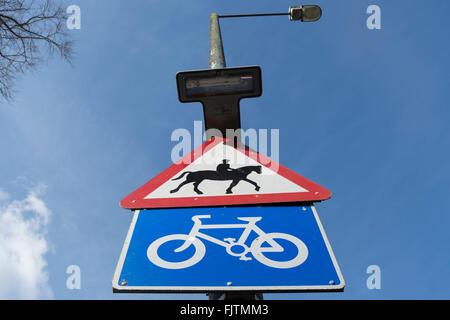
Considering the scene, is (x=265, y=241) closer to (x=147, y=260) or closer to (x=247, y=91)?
(x=147, y=260)

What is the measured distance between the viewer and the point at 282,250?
3.39 feet

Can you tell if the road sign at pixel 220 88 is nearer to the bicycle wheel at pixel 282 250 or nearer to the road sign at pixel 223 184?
the road sign at pixel 223 184

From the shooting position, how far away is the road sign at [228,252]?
0.93 meters

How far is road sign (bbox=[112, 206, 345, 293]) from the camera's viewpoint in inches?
36.5

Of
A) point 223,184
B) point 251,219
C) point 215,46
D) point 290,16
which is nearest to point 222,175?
point 223,184

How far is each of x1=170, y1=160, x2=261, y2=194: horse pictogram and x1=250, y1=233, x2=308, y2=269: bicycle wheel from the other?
1.08 feet

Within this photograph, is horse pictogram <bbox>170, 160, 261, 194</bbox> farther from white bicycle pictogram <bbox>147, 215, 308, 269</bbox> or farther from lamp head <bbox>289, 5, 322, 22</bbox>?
lamp head <bbox>289, 5, 322, 22</bbox>

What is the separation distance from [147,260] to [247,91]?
112cm

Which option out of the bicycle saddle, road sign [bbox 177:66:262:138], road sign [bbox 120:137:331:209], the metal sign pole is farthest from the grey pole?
the bicycle saddle

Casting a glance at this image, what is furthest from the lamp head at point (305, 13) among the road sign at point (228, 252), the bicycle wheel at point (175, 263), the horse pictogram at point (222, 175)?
the bicycle wheel at point (175, 263)

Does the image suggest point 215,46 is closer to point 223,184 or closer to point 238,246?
point 223,184

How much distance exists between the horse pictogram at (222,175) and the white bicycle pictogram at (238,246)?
11.5 inches

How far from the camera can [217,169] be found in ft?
4.94
